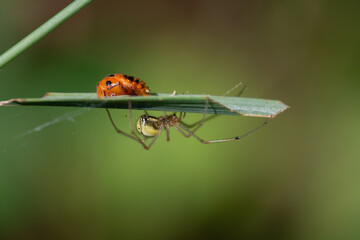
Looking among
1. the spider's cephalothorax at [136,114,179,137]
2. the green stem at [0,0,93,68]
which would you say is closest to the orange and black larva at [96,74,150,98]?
the spider's cephalothorax at [136,114,179,137]

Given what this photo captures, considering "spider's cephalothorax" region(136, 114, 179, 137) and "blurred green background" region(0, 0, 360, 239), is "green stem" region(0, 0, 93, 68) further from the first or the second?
"blurred green background" region(0, 0, 360, 239)

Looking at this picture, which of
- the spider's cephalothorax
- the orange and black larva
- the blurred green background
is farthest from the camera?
the blurred green background

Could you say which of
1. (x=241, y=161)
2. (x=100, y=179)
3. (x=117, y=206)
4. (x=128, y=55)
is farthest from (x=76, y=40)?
(x=241, y=161)

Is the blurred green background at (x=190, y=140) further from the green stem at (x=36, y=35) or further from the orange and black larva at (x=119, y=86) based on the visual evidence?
the green stem at (x=36, y=35)

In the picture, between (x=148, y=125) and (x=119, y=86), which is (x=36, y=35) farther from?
(x=148, y=125)

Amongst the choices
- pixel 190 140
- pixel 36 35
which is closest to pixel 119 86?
pixel 36 35

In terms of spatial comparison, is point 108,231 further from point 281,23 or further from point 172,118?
point 281,23
